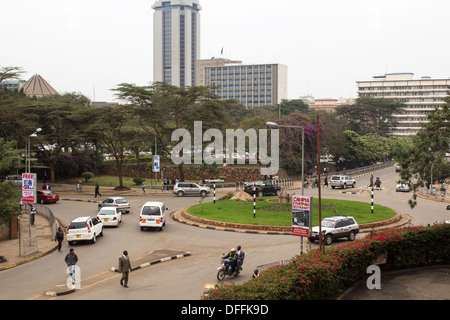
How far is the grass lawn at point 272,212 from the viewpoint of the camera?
2964 centimetres

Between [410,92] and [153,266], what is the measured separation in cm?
15954

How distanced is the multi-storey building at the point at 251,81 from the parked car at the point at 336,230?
14822 centimetres

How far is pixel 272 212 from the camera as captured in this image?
107ft

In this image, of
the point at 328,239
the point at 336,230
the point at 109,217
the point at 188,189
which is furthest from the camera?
the point at 188,189

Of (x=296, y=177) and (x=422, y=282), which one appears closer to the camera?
(x=422, y=282)

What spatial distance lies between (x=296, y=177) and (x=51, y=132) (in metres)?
33.9

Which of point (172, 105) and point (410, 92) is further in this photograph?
point (410, 92)

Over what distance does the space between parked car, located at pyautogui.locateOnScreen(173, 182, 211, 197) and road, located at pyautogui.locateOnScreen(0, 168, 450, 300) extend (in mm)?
12783

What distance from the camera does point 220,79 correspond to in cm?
17750

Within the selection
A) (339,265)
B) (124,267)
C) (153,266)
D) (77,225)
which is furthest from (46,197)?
(339,265)

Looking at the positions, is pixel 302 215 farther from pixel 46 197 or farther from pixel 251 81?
pixel 251 81

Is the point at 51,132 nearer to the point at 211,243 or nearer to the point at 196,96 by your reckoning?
the point at 196,96

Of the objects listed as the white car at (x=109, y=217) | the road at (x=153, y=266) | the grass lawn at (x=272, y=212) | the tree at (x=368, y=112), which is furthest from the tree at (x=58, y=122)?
the tree at (x=368, y=112)

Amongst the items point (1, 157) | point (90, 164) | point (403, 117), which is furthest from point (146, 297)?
point (403, 117)
